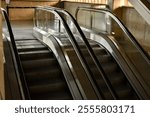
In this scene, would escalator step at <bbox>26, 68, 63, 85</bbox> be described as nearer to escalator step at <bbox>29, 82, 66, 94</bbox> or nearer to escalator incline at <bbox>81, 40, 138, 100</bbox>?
escalator step at <bbox>29, 82, 66, 94</bbox>

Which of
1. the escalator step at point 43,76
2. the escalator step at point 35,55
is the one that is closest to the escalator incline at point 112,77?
the escalator step at point 43,76

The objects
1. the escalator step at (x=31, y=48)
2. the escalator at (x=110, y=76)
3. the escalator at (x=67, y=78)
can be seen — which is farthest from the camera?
the escalator step at (x=31, y=48)

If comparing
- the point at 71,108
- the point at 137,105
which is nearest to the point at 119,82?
the point at 137,105

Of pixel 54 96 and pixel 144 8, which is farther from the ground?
pixel 144 8

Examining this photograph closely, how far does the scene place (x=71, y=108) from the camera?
8.81 feet

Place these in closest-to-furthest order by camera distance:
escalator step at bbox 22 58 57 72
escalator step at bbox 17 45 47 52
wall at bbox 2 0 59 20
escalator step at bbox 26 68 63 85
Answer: escalator step at bbox 26 68 63 85 < escalator step at bbox 22 58 57 72 < escalator step at bbox 17 45 47 52 < wall at bbox 2 0 59 20

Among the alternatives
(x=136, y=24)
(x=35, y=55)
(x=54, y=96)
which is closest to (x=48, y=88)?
(x=54, y=96)

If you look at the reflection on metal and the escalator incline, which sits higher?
the reflection on metal

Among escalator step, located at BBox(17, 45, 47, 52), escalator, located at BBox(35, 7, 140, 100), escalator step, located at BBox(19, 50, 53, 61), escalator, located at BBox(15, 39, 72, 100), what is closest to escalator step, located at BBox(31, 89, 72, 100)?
escalator, located at BBox(15, 39, 72, 100)

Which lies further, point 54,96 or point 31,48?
point 31,48

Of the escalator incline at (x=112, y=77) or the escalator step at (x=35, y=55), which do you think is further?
the escalator step at (x=35, y=55)

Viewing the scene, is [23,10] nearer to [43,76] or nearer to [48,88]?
[43,76]

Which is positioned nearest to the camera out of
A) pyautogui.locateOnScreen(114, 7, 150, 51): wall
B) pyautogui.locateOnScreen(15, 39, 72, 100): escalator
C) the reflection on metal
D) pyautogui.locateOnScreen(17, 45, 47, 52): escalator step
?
pyautogui.locateOnScreen(15, 39, 72, 100): escalator

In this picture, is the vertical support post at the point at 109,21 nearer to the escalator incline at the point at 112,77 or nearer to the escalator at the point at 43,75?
the escalator incline at the point at 112,77
